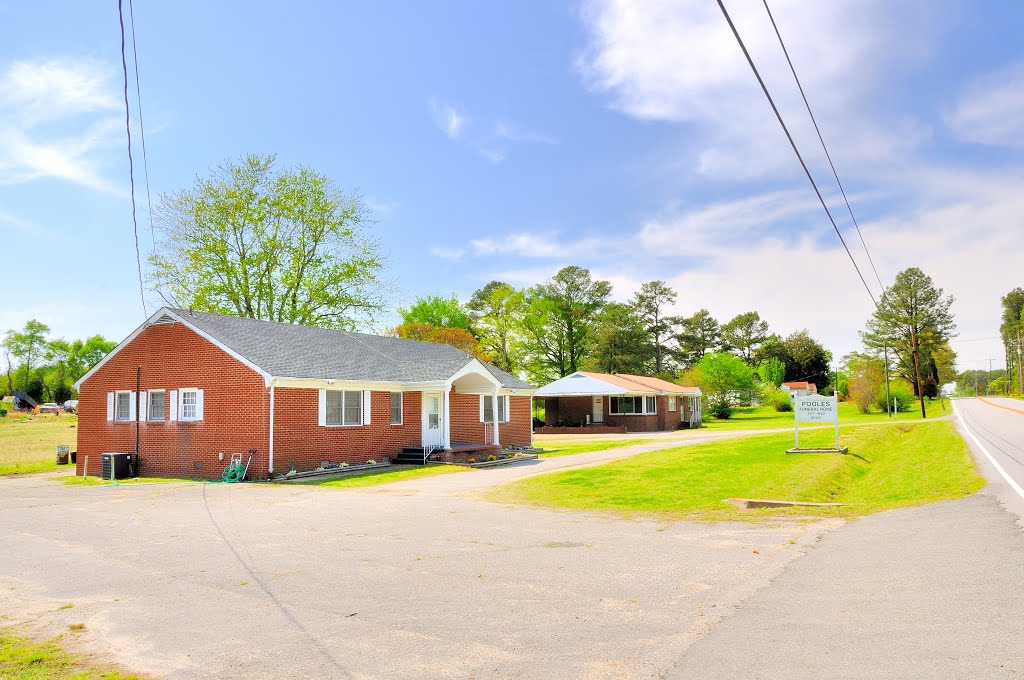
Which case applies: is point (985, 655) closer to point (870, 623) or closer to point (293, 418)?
point (870, 623)

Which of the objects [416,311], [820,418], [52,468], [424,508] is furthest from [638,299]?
[424,508]

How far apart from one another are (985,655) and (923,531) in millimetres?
5763

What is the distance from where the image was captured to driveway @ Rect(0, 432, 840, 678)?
569 centimetres

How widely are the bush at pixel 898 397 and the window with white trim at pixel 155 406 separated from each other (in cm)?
5543

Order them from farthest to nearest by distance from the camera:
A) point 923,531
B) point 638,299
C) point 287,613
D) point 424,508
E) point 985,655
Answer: point 638,299
point 424,508
point 923,531
point 287,613
point 985,655

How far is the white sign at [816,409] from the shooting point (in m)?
24.2

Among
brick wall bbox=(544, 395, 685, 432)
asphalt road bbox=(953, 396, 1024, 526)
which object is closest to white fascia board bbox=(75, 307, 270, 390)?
asphalt road bbox=(953, 396, 1024, 526)

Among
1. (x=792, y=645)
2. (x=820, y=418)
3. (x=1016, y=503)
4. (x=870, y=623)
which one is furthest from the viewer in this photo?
(x=820, y=418)

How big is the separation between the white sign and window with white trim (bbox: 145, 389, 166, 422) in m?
21.1

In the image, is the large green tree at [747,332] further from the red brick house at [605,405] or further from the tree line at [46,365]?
the tree line at [46,365]

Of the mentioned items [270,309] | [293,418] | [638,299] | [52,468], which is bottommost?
[52,468]

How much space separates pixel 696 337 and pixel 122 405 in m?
77.9

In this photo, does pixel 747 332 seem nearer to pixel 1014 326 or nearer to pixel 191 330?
pixel 1014 326

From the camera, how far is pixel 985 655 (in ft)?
16.8
